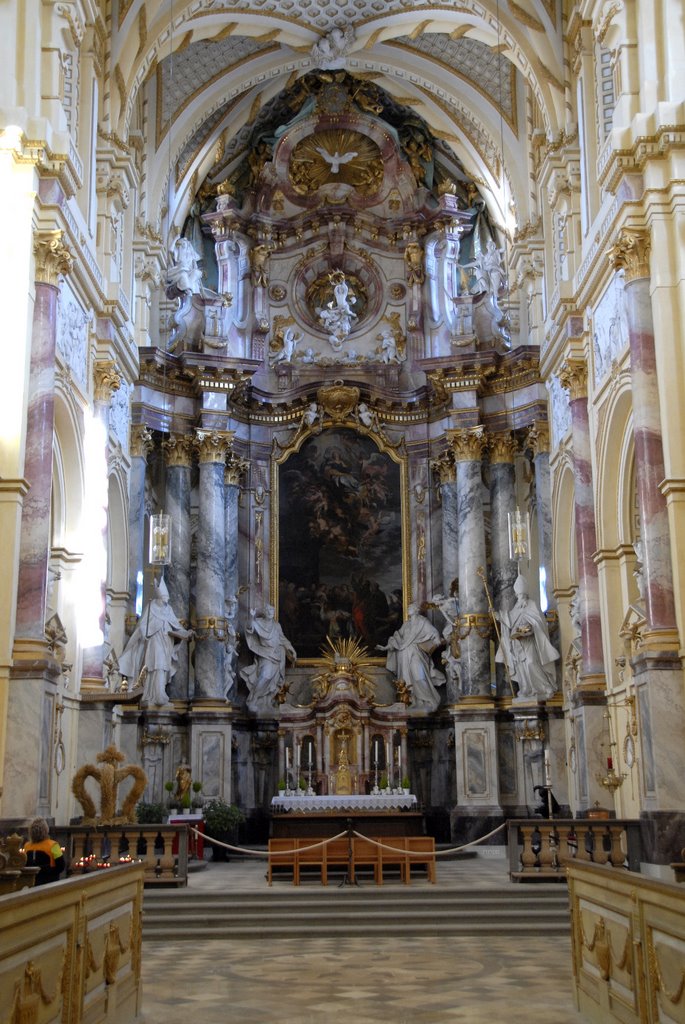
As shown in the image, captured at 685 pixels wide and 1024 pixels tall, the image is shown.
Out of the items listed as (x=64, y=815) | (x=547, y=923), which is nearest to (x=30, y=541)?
(x=64, y=815)

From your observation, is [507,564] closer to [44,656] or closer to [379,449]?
[379,449]

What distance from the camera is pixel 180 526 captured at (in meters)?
25.8

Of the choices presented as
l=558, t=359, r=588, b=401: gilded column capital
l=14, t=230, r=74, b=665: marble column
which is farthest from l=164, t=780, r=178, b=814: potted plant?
l=558, t=359, r=588, b=401: gilded column capital

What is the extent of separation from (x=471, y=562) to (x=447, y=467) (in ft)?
7.98

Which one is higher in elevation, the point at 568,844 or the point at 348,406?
the point at 348,406

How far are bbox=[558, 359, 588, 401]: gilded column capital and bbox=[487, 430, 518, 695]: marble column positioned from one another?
4549 mm

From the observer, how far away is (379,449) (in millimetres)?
27562

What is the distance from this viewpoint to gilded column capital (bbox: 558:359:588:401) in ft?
69.5

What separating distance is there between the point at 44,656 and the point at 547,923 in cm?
695

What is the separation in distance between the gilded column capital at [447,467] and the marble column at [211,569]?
4.57 metres

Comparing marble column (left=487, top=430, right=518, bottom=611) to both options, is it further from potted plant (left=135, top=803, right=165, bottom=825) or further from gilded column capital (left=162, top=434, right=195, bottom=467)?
potted plant (left=135, top=803, right=165, bottom=825)

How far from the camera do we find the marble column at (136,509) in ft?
79.8

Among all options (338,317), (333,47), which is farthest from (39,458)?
(333,47)

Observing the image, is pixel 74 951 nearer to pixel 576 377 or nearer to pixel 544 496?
pixel 576 377
